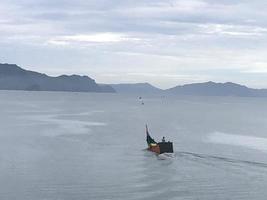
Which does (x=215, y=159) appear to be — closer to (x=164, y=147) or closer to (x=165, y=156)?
(x=165, y=156)

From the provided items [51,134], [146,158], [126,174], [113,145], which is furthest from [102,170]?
[51,134]

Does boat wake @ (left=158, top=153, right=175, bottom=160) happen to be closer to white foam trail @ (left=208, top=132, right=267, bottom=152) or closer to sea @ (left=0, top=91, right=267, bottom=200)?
sea @ (left=0, top=91, right=267, bottom=200)

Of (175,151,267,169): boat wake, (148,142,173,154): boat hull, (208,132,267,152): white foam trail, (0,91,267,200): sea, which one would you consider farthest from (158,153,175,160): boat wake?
(208,132,267,152): white foam trail

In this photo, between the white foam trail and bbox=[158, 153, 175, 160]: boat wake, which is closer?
bbox=[158, 153, 175, 160]: boat wake

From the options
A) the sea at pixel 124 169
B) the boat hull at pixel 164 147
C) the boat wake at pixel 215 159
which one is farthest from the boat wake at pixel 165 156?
the boat wake at pixel 215 159

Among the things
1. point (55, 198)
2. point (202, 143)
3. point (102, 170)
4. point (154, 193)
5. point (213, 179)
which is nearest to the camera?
point (55, 198)

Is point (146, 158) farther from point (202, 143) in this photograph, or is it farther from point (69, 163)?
point (202, 143)

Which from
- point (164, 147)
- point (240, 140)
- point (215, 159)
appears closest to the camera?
point (215, 159)

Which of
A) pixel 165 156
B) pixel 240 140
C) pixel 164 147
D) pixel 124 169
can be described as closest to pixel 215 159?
pixel 165 156
